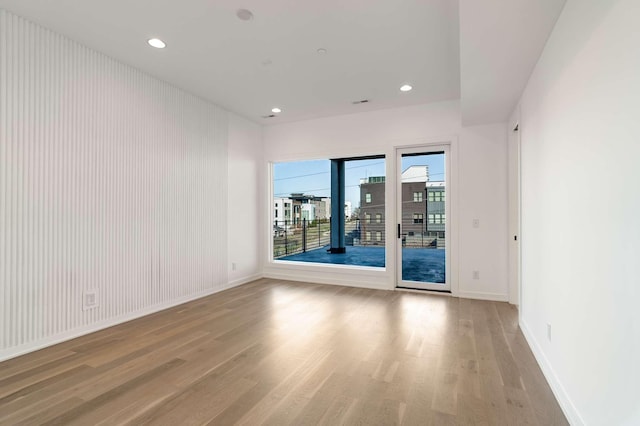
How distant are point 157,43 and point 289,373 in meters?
3.47

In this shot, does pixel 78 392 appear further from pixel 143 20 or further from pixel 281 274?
pixel 281 274

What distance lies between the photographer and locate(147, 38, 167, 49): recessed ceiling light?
3121 mm

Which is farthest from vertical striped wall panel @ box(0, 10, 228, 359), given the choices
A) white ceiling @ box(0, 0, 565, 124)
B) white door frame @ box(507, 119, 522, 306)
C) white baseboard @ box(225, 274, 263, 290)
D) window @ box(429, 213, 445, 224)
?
white door frame @ box(507, 119, 522, 306)

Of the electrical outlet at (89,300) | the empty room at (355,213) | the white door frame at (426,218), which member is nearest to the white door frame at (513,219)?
the empty room at (355,213)

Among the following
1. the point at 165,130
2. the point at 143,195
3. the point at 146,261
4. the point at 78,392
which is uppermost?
the point at 165,130

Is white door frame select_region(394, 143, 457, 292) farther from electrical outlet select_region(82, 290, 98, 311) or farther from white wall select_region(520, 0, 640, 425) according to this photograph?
electrical outlet select_region(82, 290, 98, 311)

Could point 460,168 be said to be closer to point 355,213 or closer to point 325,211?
point 355,213

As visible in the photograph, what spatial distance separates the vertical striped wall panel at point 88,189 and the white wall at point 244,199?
2.28 ft

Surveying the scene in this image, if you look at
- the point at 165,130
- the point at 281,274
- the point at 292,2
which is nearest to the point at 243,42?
the point at 292,2

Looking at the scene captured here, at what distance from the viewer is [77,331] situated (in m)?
3.16

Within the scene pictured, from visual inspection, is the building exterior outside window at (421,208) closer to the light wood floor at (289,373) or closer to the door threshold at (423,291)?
the door threshold at (423,291)

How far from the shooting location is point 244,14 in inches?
106

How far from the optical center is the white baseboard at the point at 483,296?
14.4 ft

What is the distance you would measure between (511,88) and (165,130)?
14.1 feet
